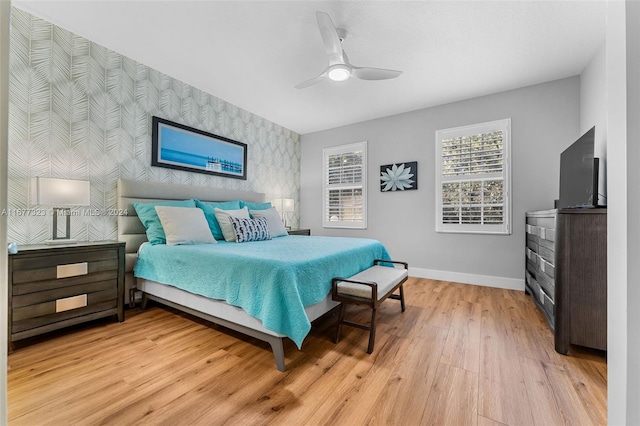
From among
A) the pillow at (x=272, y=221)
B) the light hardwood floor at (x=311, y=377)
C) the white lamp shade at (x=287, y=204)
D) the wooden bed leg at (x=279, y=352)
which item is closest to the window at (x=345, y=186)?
the white lamp shade at (x=287, y=204)

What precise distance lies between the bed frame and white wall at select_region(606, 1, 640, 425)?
146 cm

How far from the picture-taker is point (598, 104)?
2.56 meters

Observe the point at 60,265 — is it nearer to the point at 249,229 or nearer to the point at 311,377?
the point at 249,229

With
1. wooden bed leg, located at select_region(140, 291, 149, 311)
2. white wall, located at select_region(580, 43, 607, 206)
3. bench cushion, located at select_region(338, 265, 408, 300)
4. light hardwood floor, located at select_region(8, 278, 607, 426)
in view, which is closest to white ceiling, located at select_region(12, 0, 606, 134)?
white wall, located at select_region(580, 43, 607, 206)

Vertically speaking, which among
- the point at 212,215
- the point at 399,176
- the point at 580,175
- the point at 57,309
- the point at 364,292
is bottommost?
the point at 57,309

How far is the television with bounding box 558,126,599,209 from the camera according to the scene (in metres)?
1.99

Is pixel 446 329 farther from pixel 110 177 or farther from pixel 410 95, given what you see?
pixel 110 177

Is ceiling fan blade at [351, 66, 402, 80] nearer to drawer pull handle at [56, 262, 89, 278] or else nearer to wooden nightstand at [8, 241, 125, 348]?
wooden nightstand at [8, 241, 125, 348]

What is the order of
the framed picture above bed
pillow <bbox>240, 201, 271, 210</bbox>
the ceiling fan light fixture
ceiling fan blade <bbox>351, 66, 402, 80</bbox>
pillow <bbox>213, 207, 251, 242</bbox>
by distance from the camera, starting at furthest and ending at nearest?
pillow <bbox>240, 201, 271, 210</bbox> < the framed picture above bed < pillow <bbox>213, 207, 251, 242</bbox> < ceiling fan blade <bbox>351, 66, 402, 80</bbox> < the ceiling fan light fixture

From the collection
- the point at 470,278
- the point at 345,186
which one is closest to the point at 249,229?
the point at 345,186

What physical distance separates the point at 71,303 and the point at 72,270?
0.26 meters

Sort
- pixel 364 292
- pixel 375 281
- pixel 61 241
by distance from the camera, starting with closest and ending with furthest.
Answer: pixel 364 292, pixel 375 281, pixel 61 241

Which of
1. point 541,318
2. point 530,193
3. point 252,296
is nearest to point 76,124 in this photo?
point 252,296

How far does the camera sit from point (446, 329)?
2270 millimetres
